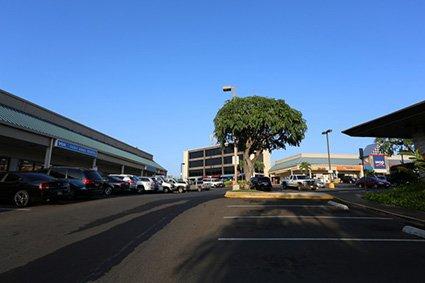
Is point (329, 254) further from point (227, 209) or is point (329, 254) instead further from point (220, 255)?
point (227, 209)

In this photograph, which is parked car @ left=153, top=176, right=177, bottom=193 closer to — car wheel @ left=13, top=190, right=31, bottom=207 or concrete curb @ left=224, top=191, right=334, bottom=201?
concrete curb @ left=224, top=191, right=334, bottom=201

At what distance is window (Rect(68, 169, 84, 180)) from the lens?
72.0 feet

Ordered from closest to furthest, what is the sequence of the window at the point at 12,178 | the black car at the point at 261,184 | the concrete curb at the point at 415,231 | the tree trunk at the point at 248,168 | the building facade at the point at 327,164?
the concrete curb at the point at 415,231 < the window at the point at 12,178 < the tree trunk at the point at 248,168 < the black car at the point at 261,184 < the building facade at the point at 327,164

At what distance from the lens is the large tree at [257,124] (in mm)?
40938

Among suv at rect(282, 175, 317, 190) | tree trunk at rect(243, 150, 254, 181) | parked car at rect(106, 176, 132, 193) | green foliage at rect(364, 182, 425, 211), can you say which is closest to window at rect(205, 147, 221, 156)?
suv at rect(282, 175, 317, 190)

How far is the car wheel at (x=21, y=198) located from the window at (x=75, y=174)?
150 inches

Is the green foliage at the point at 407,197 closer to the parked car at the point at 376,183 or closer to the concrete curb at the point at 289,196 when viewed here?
the concrete curb at the point at 289,196

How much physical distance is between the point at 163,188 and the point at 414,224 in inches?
1233

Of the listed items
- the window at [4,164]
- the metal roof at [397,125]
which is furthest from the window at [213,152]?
the metal roof at [397,125]

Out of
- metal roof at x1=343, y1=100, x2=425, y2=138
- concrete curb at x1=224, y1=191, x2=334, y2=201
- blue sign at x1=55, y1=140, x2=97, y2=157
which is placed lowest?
concrete curb at x1=224, y1=191, x2=334, y2=201

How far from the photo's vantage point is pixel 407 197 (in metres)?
18.6

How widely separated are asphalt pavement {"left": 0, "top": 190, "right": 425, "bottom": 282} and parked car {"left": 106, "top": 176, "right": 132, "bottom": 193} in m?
18.1

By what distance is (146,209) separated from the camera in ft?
55.1

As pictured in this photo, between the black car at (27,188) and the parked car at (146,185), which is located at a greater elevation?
the parked car at (146,185)
